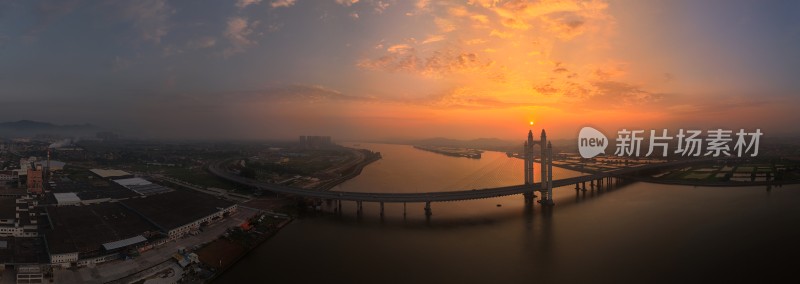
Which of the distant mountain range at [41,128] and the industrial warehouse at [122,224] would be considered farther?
the distant mountain range at [41,128]

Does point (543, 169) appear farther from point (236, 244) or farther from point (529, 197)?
point (236, 244)

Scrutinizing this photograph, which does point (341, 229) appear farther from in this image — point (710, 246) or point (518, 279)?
point (710, 246)

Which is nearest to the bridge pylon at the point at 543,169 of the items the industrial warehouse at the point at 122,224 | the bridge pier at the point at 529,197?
the bridge pier at the point at 529,197

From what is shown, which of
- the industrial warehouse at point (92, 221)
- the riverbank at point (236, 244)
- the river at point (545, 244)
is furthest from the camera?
the riverbank at point (236, 244)

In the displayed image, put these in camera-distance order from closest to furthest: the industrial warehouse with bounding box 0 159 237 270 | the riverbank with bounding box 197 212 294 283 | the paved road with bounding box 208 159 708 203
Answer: the industrial warehouse with bounding box 0 159 237 270 < the riverbank with bounding box 197 212 294 283 < the paved road with bounding box 208 159 708 203

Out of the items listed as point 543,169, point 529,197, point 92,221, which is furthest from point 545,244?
point 92,221

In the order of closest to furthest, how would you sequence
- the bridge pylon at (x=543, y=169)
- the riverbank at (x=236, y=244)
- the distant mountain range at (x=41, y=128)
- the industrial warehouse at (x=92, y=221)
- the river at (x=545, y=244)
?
the river at (x=545, y=244) < the industrial warehouse at (x=92, y=221) < the riverbank at (x=236, y=244) < the bridge pylon at (x=543, y=169) < the distant mountain range at (x=41, y=128)

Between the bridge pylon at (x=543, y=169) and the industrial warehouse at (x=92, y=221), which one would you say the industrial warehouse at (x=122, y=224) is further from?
the bridge pylon at (x=543, y=169)

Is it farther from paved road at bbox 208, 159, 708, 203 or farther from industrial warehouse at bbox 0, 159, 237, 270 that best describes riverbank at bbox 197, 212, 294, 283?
paved road at bbox 208, 159, 708, 203

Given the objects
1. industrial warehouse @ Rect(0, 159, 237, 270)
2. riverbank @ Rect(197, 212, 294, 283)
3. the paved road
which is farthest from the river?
industrial warehouse @ Rect(0, 159, 237, 270)
